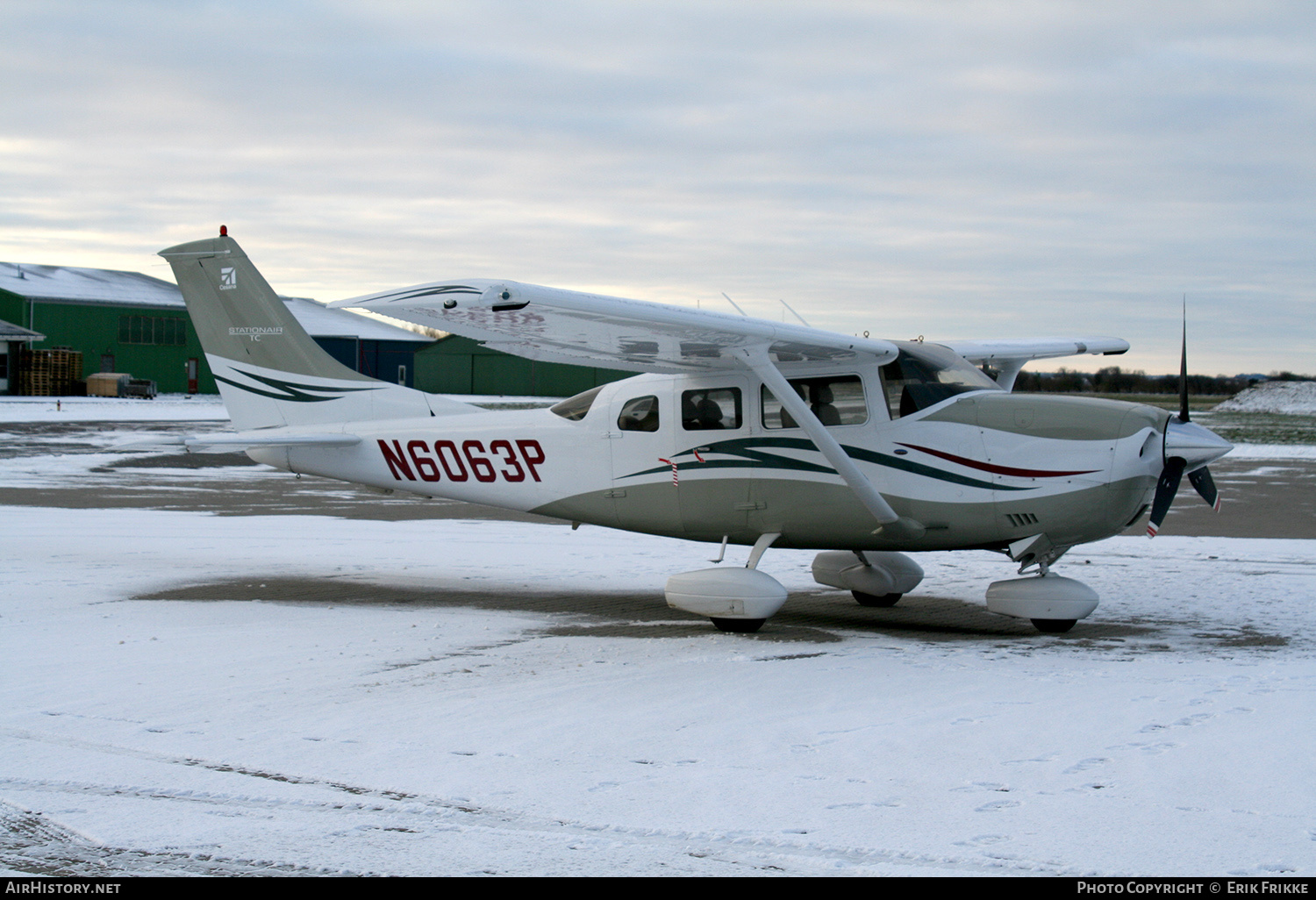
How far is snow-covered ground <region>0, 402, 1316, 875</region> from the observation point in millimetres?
3977

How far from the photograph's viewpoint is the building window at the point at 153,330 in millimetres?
57812

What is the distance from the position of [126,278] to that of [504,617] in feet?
209

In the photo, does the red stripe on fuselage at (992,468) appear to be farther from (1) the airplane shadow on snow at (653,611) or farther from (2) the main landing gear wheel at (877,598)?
(2) the main landing gear wheel at (877,598)

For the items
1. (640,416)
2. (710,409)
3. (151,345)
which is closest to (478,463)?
(640,416)

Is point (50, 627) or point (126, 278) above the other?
point (126, 278)

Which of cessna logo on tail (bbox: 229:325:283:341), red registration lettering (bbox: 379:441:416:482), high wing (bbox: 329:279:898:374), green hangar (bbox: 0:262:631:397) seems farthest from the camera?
green hangar (bbox: 0:262:631:397)

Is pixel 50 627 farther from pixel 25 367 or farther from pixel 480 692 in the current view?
pixel 25 367

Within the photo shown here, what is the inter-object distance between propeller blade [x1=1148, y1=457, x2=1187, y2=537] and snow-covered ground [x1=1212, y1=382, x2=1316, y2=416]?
4945 centimetres

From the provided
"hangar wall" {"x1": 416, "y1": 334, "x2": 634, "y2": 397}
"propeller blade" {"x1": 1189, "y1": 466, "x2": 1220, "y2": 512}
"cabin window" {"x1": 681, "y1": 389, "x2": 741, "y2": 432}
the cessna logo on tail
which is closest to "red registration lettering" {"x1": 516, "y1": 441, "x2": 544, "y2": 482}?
"cabin window" {"x1": 681, "y1": 389, "x2": 741, "y2": 432}

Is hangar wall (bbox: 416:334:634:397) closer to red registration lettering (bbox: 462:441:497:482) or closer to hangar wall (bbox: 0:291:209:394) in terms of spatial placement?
hangar wall (bbox: 0:291:209:394)

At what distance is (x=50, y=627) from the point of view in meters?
7.84

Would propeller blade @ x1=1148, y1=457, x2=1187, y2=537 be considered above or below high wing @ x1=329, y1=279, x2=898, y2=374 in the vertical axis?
below

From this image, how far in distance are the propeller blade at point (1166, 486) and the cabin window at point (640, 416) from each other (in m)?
3.90
